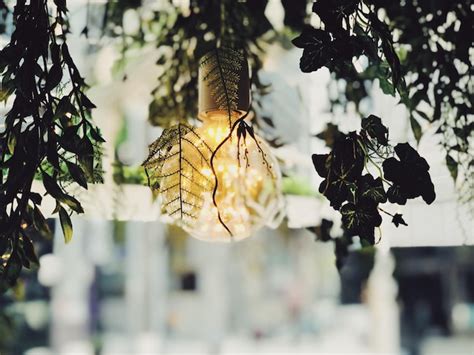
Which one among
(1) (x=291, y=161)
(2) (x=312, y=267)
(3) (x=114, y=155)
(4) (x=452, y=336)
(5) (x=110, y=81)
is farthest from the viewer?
(2) (x=312, y=267)

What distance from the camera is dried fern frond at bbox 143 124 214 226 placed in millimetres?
653

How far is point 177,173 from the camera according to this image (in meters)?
0.67

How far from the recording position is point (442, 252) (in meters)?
8.14

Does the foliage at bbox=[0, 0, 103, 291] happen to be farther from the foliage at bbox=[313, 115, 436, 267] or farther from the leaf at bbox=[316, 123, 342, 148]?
the leaf at bbox=[316, 123, 342, 148]

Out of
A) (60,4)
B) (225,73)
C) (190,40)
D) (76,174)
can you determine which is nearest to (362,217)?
(225,73)

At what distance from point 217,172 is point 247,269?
6.55 metres

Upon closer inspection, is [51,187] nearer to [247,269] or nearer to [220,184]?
[220,184]

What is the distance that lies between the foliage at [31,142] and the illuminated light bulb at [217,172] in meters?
0.10

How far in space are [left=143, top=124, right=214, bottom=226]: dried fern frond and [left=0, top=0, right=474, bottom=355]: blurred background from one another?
1.18ft

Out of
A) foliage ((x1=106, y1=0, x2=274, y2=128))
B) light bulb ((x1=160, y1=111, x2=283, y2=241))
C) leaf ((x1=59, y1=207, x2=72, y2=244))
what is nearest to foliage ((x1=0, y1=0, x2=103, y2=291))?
leaf ((x1=59, y1=207, x2=72, y2=244))

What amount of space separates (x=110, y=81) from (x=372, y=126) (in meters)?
1.01

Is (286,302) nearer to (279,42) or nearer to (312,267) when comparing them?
(312,267)

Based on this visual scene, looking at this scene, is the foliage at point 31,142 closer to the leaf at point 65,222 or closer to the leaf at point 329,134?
the leaf at point 65,222

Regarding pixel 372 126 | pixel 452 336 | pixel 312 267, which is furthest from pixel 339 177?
pixel 312 267
